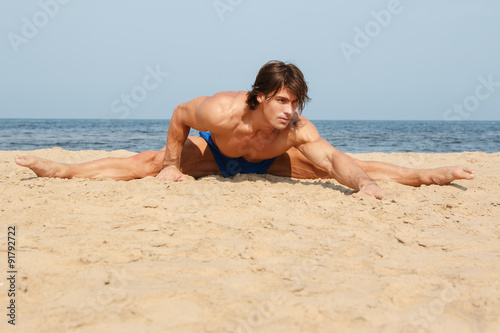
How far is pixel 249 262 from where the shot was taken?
1984 millimetres

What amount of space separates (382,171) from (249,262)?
262cm

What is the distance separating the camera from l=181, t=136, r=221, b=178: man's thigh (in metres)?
4.37

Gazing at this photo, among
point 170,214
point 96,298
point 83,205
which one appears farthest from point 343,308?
point 83,205

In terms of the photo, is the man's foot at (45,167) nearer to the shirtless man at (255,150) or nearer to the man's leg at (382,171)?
the shirtless man at (255,150)

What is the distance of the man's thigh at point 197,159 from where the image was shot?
437 centimetres

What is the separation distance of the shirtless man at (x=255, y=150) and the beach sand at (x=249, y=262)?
508 millimetres

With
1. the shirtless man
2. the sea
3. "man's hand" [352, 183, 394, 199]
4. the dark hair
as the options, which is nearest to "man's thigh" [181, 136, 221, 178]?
the shirtless man

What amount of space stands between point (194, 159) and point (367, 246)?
2537 mm

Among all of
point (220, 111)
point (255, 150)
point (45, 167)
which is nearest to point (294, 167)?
point (255, 150)

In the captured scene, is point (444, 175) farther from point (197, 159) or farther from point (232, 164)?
point (197, 159)

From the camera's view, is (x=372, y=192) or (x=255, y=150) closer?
(x=372, y=192)

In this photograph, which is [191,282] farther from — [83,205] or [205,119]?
[205,119]

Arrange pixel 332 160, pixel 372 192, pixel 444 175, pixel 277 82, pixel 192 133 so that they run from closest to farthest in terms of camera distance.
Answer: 1. pixel 372 192
2. pixel 277 82
3. pixel 332 160
4. pixel 444 175
5. pixel 192 133

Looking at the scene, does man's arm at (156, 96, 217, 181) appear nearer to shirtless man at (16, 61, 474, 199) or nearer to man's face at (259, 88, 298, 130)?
shirtless man at (16, 61, 474, 199)
